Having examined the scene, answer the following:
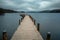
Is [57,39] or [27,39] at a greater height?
[27,39]

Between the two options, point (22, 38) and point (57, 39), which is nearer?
point (22, 38)

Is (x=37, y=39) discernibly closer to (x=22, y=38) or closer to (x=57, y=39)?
(x=22, y=38)

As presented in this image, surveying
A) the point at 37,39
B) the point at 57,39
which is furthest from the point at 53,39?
the point at 37,39

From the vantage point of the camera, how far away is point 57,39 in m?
21.2

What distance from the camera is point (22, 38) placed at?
9070 mm

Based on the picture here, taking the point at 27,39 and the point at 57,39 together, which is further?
the point at 57,39

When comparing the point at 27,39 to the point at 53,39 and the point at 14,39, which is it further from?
the point at 53,39

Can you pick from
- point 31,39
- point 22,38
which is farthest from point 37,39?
point 22,38

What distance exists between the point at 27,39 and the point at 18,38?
693mm

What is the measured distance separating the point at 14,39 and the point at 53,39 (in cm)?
1288

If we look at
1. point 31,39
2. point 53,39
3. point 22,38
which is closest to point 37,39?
point 31,39

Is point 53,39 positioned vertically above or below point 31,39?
below

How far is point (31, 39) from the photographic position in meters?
8.80

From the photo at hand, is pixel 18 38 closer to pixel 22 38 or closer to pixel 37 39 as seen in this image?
pixel 22 38
